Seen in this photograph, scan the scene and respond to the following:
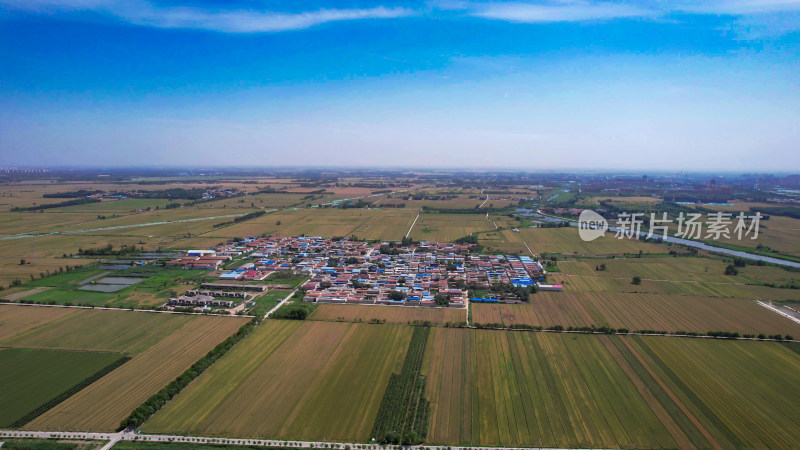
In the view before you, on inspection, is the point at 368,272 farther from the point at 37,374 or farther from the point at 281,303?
the point at 37,374

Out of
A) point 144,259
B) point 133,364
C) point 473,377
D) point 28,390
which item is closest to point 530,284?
point 473,377

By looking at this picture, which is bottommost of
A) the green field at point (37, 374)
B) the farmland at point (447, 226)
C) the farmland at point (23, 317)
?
the green field at point (37, 374)

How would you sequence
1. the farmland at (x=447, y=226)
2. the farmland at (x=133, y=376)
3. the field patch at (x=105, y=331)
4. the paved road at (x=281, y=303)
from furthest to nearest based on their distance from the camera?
1. the farmland at (x=447, y=226)
2. the paved road at (x=281, y=303)
3. the field patch at (x=105, y=331)
4. the farmland at (x=133, y=376)

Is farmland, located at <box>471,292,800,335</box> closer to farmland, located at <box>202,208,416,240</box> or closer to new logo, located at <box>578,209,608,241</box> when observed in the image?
new logo, located at <box>578,209,608,241</box>

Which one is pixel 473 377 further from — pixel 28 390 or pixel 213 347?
pixel 28 390

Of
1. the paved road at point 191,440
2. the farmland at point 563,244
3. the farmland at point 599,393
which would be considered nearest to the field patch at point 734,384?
the farmland at point 599,393

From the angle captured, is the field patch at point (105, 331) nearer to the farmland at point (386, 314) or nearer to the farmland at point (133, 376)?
the farmland at point (133, 376)

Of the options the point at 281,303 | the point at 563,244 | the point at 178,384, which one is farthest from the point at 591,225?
the point at 178,384

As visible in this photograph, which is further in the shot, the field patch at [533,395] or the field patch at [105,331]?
the field patch at [105,331]
